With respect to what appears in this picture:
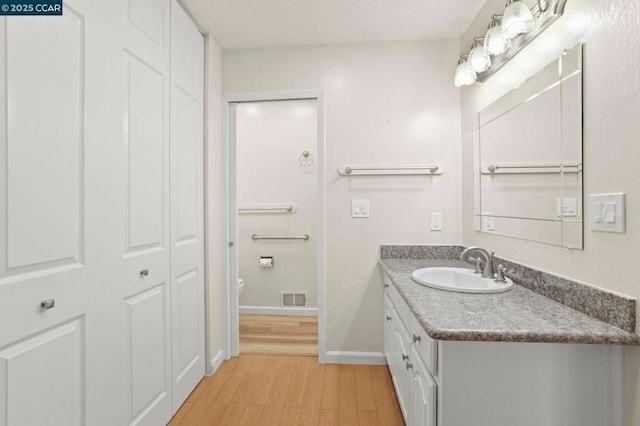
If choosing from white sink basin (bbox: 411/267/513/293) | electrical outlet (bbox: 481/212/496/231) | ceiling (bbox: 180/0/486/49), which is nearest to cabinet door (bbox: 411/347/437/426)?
white sink basin (bbox: 411/267/513/293)

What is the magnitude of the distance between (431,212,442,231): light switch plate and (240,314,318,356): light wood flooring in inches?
53.5

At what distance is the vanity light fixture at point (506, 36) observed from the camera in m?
1.29

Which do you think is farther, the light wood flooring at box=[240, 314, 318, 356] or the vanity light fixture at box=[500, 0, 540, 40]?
the light wood flooring at box=[240, 314, 318, 356]

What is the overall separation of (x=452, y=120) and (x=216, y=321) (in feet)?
7.43

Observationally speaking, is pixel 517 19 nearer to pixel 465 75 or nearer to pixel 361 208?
pixel 465 75

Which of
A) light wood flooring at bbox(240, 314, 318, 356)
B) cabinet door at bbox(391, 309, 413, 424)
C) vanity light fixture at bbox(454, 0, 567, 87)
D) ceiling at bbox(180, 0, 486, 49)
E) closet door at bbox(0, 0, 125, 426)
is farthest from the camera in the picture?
light wood flooring at bbox(240, 314, 318, 356)

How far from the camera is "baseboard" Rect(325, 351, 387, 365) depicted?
224 cm

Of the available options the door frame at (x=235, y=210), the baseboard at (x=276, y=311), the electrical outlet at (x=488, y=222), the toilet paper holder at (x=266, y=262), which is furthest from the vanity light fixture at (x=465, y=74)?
the baseboard at (x=276, y=311)

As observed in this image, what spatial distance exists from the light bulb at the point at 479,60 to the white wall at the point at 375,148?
0.42 meters

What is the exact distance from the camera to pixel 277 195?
3.31 metres

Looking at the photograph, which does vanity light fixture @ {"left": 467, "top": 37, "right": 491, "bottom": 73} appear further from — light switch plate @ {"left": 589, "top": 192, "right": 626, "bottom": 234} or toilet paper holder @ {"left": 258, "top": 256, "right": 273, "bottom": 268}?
toilet paper holder @ {"left": 258, "top": 256, "right": 273, "bottom": 268}

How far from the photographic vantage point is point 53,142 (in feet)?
3.29

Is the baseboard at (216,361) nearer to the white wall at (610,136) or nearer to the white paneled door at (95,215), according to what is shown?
the white paneled door at (95,215)

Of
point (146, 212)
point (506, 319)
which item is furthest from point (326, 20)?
point (506, 319)
